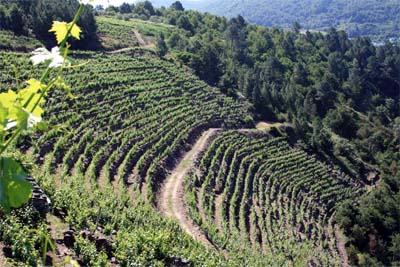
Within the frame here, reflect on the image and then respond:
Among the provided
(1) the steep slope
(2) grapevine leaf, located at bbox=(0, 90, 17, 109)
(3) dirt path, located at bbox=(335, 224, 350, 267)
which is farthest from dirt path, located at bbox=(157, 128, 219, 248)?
(2) grapevine leaf, located at bbox=(0, 90, 17, 109)

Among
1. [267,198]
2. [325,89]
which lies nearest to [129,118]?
[267,198]

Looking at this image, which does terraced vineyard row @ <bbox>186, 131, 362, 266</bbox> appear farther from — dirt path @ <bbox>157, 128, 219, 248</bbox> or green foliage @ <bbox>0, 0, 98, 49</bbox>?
green foliage @ <bbox>0, 0, 98, 49</bbox>

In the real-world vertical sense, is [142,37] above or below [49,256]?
above

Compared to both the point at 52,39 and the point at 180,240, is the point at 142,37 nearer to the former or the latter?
the point at 52,39

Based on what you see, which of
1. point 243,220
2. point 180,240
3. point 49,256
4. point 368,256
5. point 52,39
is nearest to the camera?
point 49,256

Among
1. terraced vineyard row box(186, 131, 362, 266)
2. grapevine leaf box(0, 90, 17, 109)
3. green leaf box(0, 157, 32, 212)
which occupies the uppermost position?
grapevine leaf box(0, 90, 17, 109)

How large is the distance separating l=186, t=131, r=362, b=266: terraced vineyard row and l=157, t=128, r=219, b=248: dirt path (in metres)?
0.40

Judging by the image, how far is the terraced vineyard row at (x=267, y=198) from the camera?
70.9 feet

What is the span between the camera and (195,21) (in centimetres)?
6619

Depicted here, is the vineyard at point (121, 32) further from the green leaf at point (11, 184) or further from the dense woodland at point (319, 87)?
the green leaf at point (11, 184)

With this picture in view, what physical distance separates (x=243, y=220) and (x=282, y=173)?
28.8 ft

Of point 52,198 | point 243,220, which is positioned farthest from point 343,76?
point 52,198

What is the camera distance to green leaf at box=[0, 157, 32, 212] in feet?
3.63

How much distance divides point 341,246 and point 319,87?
26388 millimetres
